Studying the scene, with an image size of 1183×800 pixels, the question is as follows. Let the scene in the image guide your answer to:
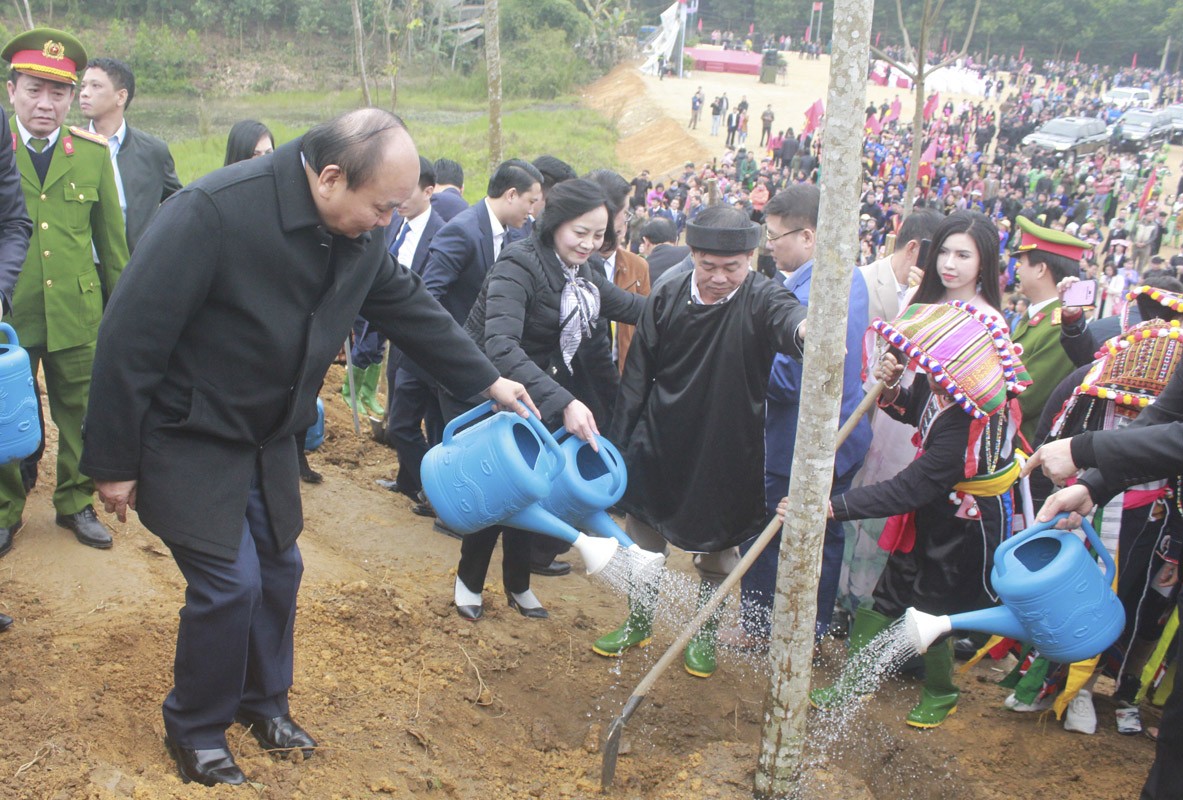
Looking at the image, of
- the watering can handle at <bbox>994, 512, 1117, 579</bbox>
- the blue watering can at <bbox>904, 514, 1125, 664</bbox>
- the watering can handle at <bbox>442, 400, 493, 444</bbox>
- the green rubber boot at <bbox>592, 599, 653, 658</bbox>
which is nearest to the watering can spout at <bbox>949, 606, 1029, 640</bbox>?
the blue watering can at <bbox>904, 514, 1125, 664</bbox>

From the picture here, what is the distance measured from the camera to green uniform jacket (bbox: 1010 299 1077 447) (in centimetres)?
458

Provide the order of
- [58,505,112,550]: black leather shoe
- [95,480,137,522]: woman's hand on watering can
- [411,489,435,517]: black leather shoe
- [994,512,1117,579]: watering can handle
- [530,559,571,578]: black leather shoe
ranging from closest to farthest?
[95,480,137,522]: woman's hand on watering can < [994,512,1117,579]: watering can handle < [58,505,112,550]: black leather shoe < [530,559,571,578]: black leather shoe < [411,489,435,517]: black leather shoe

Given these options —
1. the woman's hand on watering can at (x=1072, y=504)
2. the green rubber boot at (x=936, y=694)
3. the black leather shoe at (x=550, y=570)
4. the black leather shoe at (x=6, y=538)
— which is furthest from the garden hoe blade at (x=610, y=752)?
the black leather shoe at (x=6, y=538)

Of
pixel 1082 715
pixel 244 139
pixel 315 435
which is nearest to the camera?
pixel 1082 715

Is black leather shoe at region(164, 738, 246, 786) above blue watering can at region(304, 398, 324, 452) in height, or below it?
above

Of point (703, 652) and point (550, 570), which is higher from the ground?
point (703, 652)

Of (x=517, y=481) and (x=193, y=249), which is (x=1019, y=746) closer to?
(x=517, y=481)

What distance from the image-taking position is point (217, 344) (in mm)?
2525

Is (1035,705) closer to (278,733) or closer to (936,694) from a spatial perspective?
(936,694)

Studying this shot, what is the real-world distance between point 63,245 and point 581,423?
213 cm

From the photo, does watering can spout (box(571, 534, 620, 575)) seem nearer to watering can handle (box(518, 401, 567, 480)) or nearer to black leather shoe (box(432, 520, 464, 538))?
watering can handle (box(518, 401, 567, 480))

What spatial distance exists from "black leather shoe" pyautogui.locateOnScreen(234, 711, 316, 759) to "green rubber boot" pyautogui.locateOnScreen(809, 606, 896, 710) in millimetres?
1843

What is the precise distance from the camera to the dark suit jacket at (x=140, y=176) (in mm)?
4332

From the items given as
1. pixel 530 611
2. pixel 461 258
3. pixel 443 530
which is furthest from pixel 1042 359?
pixel 443 530
